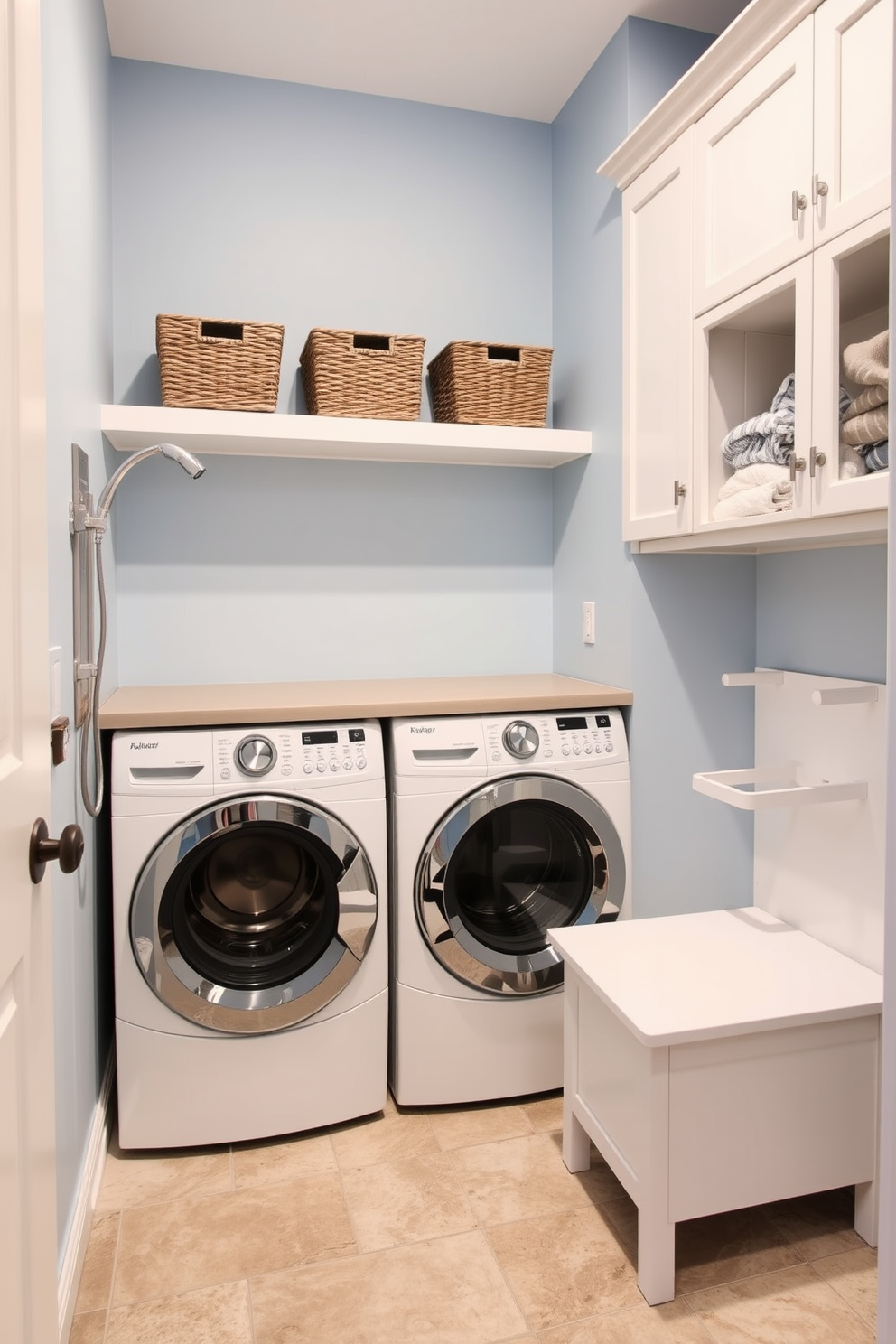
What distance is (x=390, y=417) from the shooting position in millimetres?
2367

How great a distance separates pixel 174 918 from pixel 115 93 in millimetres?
2185

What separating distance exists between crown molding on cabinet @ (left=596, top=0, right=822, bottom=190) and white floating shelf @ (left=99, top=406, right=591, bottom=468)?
0.67 meters

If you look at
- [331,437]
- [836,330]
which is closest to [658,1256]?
[836,330]

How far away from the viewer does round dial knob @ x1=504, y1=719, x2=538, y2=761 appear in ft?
7.05

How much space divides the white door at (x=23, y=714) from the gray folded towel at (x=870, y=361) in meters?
1.24

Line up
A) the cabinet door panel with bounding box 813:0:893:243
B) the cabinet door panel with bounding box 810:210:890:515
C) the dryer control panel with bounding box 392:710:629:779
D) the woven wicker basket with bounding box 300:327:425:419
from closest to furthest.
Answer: the cabinet door panel with bounding box 813:0:893:243, the cabinet door panel with bounding box 810:210:890:515, the dryer control panel with bounding box 392:710:629:779, the woven wicker basket with bounding box 300:327:425:419

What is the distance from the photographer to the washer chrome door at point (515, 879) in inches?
82.1

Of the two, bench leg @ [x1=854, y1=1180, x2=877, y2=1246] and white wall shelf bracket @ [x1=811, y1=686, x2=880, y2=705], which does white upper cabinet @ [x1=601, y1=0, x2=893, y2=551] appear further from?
bench leg @ [x1=854, y1=1180, x2=877, y2=1246]

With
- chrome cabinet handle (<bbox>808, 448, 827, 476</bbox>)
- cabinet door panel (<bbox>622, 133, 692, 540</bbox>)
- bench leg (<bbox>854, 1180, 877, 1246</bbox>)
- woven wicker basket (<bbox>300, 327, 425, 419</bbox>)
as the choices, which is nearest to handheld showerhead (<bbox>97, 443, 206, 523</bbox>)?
woven wicker basket (<bbox>300, 327, 425, 419</bbox>)

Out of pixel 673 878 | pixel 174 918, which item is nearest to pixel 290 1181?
pixel 174 918

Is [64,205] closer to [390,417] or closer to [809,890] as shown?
[390,417]

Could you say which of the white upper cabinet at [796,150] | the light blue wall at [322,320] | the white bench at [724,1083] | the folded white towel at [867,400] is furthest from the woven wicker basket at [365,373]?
the white bench at [724,1083]

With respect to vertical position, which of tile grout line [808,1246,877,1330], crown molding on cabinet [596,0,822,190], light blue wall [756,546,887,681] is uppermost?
crown molding on cabinet [596,0,822,190]

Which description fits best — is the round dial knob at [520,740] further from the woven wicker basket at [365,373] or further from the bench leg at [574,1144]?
the woven wicker basket at [365,373]
